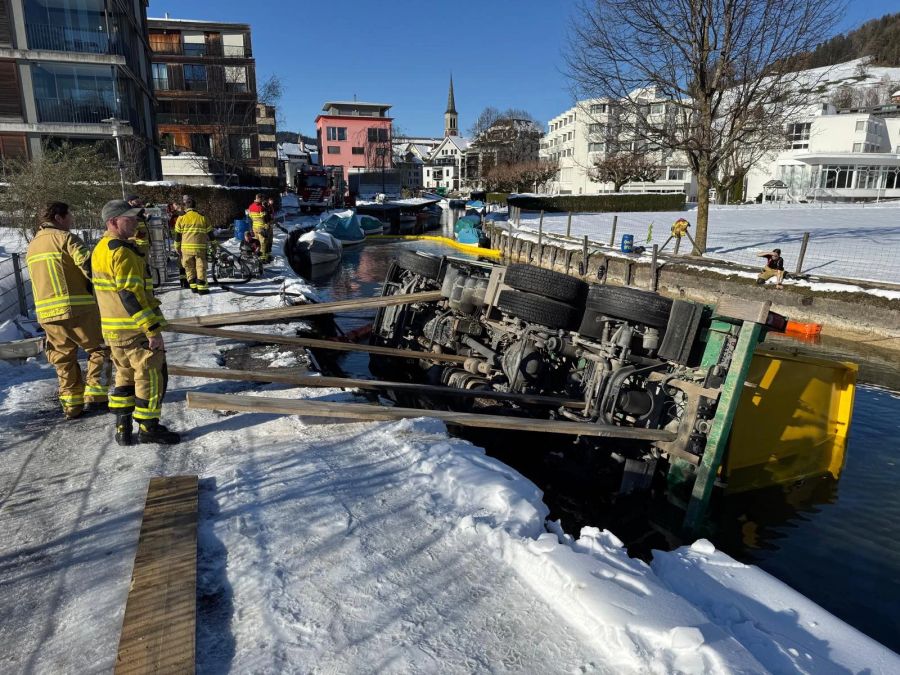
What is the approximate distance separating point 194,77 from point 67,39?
23.1 meters

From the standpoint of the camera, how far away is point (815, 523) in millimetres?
5320

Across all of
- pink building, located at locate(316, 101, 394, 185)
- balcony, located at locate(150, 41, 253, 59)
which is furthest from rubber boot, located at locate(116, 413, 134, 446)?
pink building, located at locate(316, 101, 394, 185)

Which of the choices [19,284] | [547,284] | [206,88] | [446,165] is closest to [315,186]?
[206,88]

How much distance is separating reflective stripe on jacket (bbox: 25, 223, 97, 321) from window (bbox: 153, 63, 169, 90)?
161 ft

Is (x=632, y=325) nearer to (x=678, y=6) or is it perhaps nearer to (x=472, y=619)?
(x=472, y=619)

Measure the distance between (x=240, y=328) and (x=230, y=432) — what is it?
4255 mm

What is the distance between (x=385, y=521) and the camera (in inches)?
133

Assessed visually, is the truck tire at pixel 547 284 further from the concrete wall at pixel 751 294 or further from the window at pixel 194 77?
the window at pixel 194 77

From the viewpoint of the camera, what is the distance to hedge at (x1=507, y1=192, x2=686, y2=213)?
4366 cm

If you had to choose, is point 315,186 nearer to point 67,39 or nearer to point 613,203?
→ point 67,39

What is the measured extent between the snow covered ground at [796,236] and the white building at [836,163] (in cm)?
1515

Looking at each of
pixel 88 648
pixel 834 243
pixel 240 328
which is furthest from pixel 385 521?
pixel 834 243

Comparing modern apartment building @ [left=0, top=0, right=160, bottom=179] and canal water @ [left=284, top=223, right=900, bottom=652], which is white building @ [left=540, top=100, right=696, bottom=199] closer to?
modern apartment building @ [left=0, top=0, right=160, bottom=179]

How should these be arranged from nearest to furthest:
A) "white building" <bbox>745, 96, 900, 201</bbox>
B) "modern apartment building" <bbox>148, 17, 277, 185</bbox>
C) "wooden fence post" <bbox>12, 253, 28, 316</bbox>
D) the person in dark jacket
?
"wooden fence post" <bbox>12, 253, 28, 316</bbox> < the person in dark jacket < "modern apartment building" <bbox>148, 17, 277, 185</bbox> < "white building" <bbox>745, 96, 900, 201</bbox>
